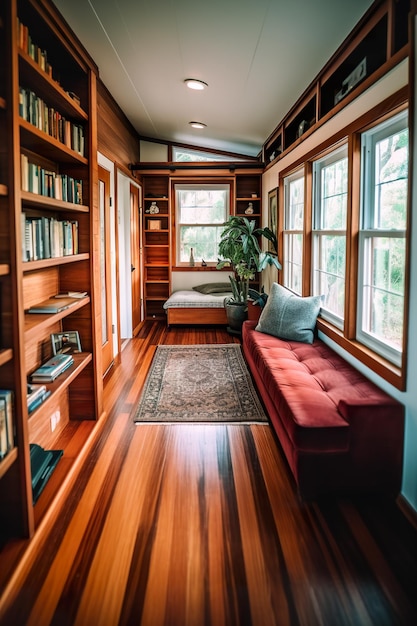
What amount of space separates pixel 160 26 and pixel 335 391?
8.90 ft

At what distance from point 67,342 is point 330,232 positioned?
221 cm

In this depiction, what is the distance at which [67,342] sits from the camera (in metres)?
3.15

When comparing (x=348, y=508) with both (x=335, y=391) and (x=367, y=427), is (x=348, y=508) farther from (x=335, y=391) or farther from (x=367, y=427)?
(x=335, y=391)

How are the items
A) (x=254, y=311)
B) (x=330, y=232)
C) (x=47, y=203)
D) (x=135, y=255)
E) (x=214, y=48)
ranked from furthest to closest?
1. (x=135, y=255)
2. (x=254, y=311)
3. (x=330, y=232)
4. (x=214, y=48)
5. (x=47, y=203)

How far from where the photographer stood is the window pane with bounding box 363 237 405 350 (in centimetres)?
259

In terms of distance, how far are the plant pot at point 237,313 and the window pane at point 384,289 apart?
3131 millimetres

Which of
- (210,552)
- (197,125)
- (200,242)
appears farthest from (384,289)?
(200,242)

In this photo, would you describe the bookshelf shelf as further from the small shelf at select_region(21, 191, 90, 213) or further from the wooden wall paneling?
the small shelf at select_region(21, 191, 90, 213)

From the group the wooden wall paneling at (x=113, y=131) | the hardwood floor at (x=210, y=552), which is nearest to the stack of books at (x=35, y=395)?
the hardwood floor at (x=210, y=552)

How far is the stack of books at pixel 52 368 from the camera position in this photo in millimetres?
2576

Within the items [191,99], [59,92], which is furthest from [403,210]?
[191,99]

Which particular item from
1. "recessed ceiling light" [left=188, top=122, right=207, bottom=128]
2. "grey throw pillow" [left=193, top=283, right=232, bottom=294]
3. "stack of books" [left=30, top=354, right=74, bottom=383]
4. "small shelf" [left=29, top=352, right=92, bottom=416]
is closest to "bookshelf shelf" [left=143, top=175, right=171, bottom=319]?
"grey throw pillow" [left=193, top=283, right=232, bottom=294]

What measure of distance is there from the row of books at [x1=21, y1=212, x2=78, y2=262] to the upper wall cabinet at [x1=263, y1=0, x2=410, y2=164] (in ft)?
6.59

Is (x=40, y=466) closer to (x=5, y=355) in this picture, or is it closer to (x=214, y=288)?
(x=5, y=355)
